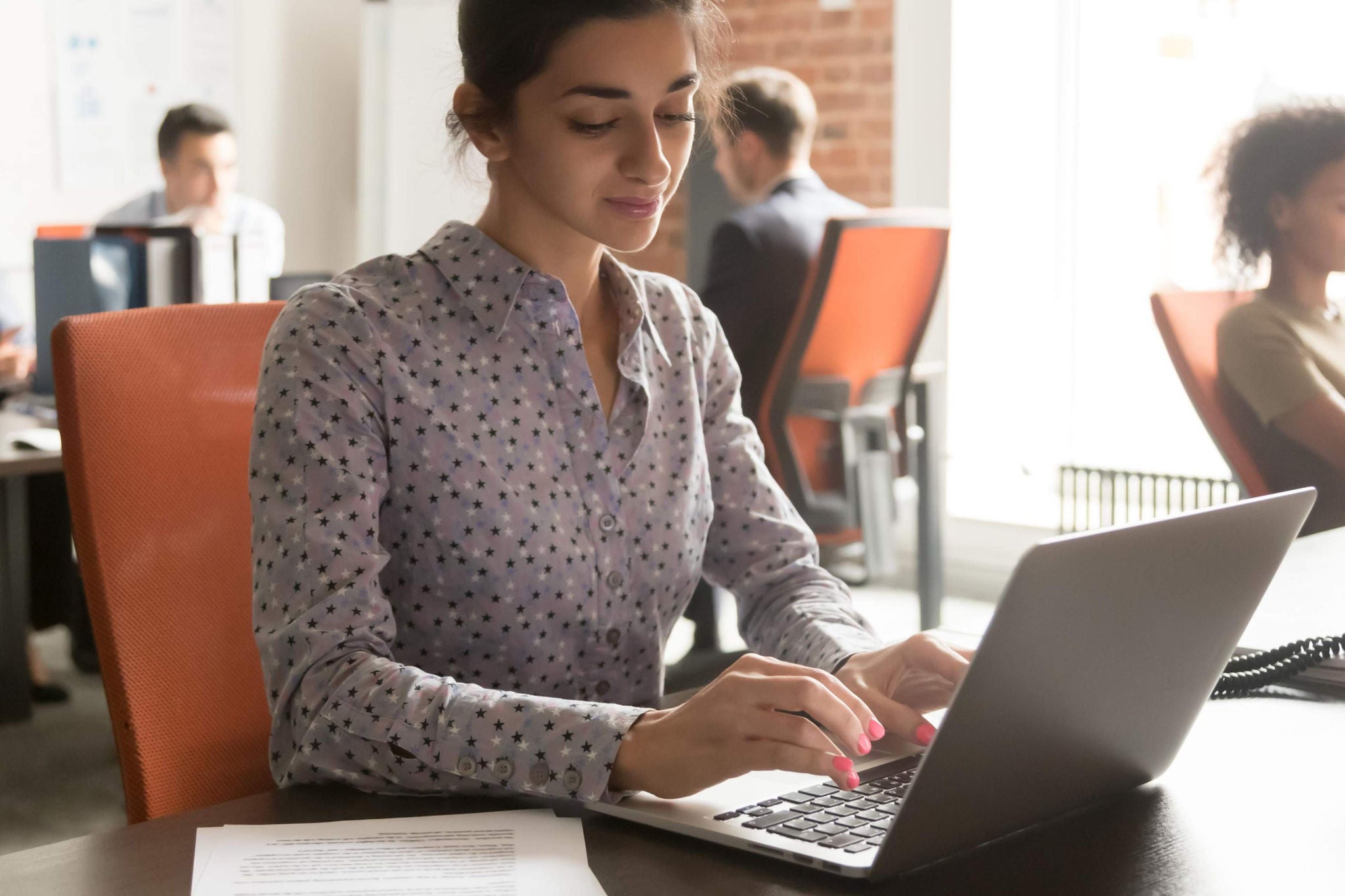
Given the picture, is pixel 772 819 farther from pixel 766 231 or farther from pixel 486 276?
pixel 766 231

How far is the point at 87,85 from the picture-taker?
4.82 m

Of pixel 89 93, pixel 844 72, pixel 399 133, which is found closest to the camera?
pixel 844 72

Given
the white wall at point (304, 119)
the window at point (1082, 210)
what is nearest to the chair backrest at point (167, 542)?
the window at point (1082, 210)

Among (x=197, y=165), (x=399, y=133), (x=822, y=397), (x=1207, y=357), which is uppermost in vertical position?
(x=399, y=133)

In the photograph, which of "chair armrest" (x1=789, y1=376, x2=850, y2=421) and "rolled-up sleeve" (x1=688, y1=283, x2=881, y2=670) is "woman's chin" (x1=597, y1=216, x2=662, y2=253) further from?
"chair armrest" (x1=789, y1=376, x2=850, y2=421)

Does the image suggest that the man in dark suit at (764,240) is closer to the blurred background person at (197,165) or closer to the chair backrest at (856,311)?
the chair backrest at (856,311)

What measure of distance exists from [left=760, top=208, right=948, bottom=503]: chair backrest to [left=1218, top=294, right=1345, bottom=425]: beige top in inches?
48.0

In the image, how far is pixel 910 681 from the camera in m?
0.99

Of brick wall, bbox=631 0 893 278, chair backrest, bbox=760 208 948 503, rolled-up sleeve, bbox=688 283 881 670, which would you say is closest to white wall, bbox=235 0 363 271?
brick wall, bbox=631 0 893 278

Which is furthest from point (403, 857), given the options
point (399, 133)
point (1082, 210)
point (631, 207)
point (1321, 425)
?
point (399, 133)

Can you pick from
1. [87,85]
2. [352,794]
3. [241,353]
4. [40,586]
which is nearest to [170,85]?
[87,85]

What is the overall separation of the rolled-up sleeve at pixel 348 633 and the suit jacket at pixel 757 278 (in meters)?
2.24

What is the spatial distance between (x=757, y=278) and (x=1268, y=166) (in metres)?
1.55

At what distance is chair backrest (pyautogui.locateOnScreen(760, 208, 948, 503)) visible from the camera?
299 centimetres
